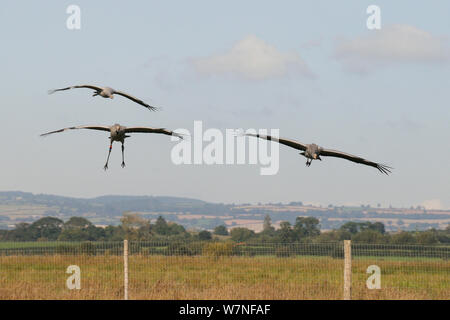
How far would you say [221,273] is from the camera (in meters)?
27.2

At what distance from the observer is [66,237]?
110m

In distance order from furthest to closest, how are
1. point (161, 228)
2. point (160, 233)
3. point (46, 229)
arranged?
point (46, 229)
point (161, 228)
point (160, 233)

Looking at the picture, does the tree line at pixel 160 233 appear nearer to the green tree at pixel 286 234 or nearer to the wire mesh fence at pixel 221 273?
the green tree at pixel 286 234

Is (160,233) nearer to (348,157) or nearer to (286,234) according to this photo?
(286,234)

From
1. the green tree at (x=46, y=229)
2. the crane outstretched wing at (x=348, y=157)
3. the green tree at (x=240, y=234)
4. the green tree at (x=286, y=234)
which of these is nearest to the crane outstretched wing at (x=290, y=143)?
the crane outstretched wing at (x=348, y=157)

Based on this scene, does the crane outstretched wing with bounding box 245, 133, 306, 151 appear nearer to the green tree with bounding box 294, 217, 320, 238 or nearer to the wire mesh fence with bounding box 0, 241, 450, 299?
the wire mesh fence with bounding box 0, 241, 450, 299

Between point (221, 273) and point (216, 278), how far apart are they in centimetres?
160

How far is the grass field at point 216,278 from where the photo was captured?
20.1 m

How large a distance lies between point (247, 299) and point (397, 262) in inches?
597

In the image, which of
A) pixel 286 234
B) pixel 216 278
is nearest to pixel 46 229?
pixel 286 234

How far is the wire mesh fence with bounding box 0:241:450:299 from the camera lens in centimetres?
2022

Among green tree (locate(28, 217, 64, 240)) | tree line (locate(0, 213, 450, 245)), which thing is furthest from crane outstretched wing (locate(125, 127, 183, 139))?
green tree (locate(28, 217, 64, 240))
